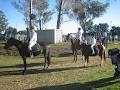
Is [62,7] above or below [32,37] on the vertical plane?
above

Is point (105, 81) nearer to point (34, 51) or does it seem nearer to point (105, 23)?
point (34, 51)

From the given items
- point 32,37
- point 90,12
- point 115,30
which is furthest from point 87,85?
point 90,12

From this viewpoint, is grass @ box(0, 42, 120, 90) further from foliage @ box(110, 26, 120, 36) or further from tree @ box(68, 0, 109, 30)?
tree @ box(68, 0, 109, 30)

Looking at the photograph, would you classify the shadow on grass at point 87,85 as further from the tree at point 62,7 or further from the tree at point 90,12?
the tree at point 90,12

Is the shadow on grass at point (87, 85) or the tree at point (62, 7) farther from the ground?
the tree at point (62, 7)

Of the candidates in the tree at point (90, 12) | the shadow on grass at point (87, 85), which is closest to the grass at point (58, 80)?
the shadow on grass at point (87, 85)

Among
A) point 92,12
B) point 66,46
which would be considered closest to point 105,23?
point 92,12

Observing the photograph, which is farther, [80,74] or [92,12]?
[92,12]

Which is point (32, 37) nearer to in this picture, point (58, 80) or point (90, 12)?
point (58, 80)

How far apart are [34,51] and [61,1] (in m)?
31.1

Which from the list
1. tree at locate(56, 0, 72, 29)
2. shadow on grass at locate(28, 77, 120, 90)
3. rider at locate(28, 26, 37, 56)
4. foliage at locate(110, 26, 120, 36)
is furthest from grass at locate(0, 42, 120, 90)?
foliage at locate(110, 26, 120, 36)

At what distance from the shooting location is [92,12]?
75.4 m

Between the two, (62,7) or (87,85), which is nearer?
(87,85)

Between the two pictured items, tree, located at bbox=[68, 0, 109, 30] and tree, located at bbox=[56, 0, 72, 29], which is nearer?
tree, located at bbox=[56, 0, 72, 29]
